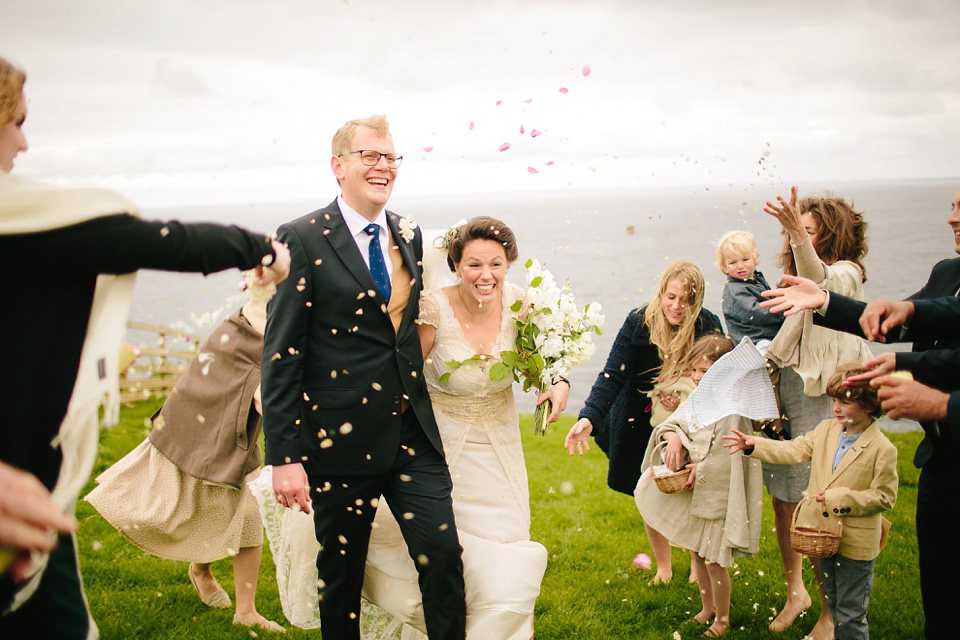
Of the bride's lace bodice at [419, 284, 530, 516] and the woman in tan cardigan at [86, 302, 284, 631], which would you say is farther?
the woman in tan cardigan at [86, 302, 284, 631]

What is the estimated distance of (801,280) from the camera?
398 cm

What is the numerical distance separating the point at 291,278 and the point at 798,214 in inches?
120

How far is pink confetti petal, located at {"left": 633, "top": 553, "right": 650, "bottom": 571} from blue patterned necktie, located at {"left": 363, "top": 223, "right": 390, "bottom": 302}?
10.9 feet

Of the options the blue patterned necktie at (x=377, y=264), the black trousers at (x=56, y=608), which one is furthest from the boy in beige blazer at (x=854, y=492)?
the black trousers at (x=56, y=608)

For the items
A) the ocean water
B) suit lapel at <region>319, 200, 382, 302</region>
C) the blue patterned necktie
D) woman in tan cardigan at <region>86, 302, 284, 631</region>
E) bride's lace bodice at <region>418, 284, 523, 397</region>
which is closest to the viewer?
suit lapel at <region>319, 200, 382, 302</region>

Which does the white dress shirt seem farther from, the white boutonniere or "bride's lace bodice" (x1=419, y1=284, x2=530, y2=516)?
"bride's lace bodice" (x1=419, y1=284, x2=530, y2=516)

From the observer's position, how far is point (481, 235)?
4.57m

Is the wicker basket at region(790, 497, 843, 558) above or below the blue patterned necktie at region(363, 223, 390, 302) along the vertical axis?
below

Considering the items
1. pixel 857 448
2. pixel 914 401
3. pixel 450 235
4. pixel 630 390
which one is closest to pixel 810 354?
pixel 857 448

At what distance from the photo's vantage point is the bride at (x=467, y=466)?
4332mm

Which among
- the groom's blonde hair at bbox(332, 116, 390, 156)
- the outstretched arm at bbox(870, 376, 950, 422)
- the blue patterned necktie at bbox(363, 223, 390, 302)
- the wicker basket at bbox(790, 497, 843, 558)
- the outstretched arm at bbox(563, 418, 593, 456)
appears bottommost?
the wicker basket at bbox(790, 497, 843, 558)

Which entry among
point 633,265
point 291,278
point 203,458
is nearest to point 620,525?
point 203,458

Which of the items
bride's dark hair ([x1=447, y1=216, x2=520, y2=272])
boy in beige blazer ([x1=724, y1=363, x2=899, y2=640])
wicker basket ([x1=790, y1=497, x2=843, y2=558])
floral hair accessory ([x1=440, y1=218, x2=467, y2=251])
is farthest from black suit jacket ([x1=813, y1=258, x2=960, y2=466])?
floral hair accessory ([x1=440, y1=218, x2=467, y2=251])

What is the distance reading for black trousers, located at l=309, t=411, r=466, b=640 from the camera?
3977mm
